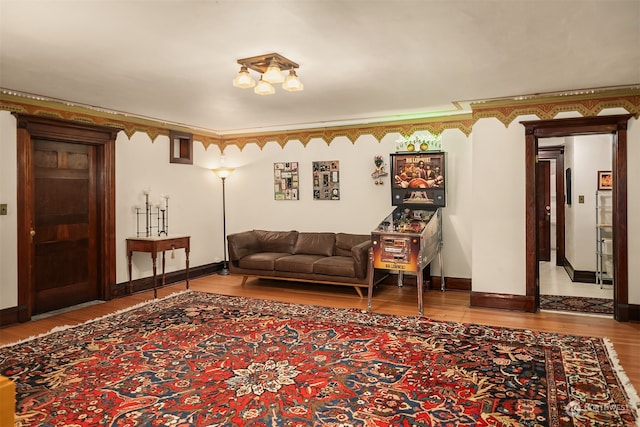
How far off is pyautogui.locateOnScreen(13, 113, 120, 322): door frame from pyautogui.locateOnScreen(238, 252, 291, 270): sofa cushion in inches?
71.1

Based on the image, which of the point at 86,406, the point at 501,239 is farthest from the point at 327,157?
the point at 86,406

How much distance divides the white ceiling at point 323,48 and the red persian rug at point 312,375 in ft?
8.24

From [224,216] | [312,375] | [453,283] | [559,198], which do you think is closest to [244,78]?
[312,375]

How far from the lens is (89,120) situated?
18.5 ft

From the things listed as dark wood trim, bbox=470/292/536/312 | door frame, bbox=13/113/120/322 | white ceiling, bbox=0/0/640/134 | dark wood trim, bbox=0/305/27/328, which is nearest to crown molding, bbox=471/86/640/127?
white ceiling, bbox=0/0/640/134

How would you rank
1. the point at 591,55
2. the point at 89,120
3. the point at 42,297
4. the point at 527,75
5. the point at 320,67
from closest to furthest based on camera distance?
the point at 591,55, the point at 320,67, the point at 527,75, the point at 42,297, the point at 89,120

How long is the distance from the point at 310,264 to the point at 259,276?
0.88m

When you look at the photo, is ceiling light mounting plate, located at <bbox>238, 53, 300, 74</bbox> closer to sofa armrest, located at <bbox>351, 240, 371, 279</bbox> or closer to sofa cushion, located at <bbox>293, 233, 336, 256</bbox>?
sofa armrest, located at <bbox>351, 240, 371, 279</bbox>

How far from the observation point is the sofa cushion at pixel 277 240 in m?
7.09

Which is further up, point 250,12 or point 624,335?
point 250,12

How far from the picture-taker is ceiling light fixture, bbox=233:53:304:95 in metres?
3.49

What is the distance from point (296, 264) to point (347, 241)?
35.8 inches

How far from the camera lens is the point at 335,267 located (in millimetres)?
5934

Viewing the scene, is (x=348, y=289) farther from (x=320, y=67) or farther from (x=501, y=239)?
(x=320, y=67)
